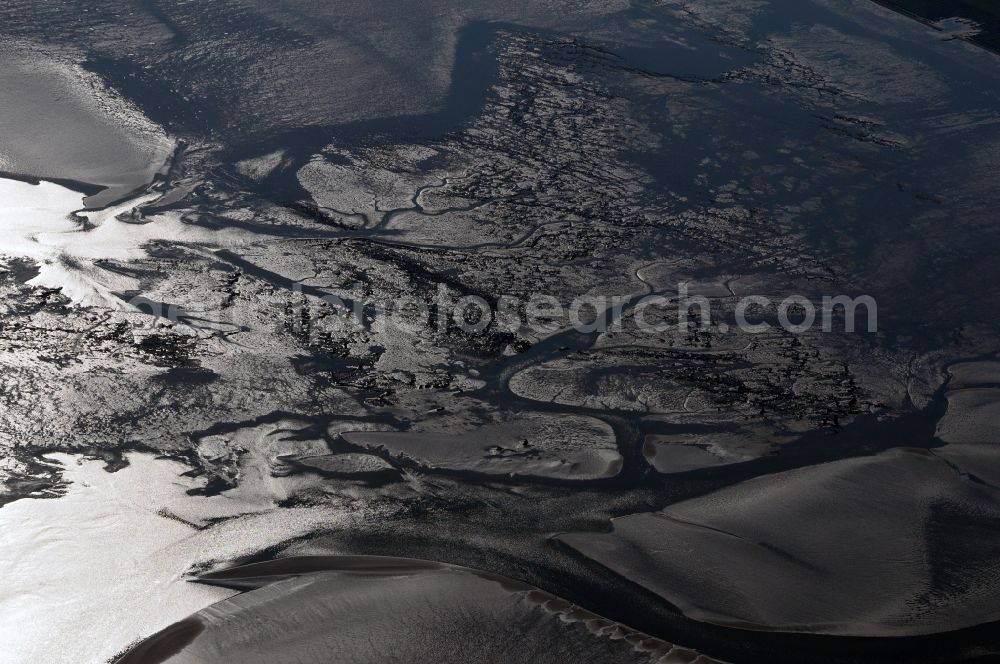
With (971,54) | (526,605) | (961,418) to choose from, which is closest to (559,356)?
(526,605)

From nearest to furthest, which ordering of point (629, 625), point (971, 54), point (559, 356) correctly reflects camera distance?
point (629, 625), point (559, 356), point (971, 54)

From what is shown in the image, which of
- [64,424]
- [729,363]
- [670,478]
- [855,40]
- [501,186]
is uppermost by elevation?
[855,40]

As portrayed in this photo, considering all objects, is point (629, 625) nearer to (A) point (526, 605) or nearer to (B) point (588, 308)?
(A) point (526, 605)

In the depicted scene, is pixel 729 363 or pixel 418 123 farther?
pixel 418 123

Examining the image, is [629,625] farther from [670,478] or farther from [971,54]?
[971,54]

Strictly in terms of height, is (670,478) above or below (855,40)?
below

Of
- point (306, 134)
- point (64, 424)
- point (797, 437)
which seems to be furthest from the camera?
point (306, 134)

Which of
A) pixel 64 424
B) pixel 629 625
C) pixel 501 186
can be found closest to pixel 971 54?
pixel 501 186
